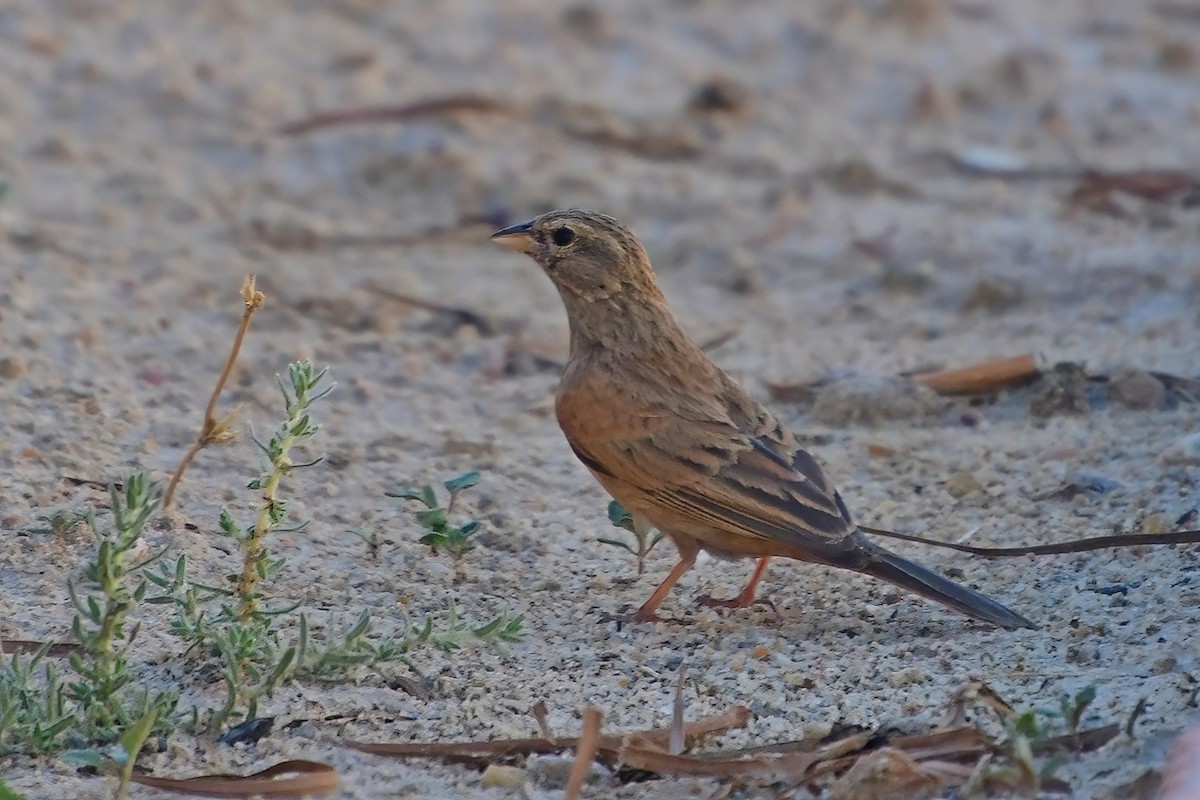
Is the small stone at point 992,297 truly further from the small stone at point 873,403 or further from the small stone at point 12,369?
the small stone at point 12,369

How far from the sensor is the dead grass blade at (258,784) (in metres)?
3.16

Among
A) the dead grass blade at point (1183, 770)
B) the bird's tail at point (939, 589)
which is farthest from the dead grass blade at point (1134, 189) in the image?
the dead grass blade at point (1183, 770)

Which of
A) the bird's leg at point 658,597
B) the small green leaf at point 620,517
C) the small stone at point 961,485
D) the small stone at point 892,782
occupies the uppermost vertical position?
the small stone at point 961,485

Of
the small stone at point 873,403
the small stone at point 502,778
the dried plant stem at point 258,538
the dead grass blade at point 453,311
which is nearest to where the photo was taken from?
the small stone at point 502,778

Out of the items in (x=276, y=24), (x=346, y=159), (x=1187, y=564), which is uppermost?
(x=276, y=24)

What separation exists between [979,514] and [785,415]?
3.50 ft

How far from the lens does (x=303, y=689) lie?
356 centimetres

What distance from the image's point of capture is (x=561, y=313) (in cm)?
668

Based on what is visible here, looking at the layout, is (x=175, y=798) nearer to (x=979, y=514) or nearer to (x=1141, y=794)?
(x=1141, y=794)

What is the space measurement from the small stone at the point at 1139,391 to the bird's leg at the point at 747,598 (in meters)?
1.52

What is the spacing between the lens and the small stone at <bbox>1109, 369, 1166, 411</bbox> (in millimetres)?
5230

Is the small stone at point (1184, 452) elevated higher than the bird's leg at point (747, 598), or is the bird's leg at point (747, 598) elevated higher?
the small stone at point (1184, 452)

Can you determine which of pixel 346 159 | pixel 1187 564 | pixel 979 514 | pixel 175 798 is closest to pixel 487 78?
pixel 346 159

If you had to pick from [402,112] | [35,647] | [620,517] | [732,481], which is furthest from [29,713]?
[402,112]
